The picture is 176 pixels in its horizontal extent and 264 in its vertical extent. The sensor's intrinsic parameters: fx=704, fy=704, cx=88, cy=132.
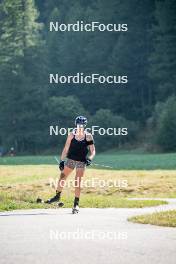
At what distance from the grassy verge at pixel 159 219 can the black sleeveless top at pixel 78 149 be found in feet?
6.48

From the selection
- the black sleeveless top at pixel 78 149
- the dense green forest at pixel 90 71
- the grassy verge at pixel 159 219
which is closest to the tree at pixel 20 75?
the dense green forest at pixel 90 71

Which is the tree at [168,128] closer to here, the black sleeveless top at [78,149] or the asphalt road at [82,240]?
the black sleeveless top at [78,149]

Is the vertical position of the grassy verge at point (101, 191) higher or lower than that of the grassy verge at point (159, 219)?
higher

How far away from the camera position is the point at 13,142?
97000 millimetres

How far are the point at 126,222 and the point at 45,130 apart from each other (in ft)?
272

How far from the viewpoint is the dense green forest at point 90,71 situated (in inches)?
3688

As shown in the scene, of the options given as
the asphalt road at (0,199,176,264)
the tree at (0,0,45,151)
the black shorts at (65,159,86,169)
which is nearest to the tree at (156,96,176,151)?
the tree at (0,0,45,151)

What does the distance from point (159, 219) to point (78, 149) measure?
2664 millimetres

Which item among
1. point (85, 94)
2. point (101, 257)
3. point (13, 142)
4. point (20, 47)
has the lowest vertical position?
point (101, 257)

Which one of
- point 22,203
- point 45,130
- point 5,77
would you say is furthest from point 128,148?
point 22,203

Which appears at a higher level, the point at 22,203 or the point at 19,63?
the point at 19,63

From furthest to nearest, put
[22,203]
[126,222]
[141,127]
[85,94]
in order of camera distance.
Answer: [85,94]
[141,127]
[22,203]
[126,222]

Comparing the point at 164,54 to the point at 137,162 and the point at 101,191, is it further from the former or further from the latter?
the point at 101,191

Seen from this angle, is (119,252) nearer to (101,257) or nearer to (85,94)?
(101,257)
